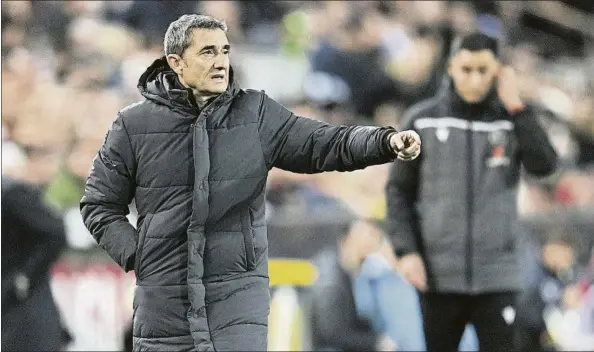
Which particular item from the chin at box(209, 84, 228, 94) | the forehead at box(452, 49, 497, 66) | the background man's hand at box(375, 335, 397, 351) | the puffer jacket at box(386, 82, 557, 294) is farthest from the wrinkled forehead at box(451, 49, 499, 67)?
the chin at box(209, 84, 228, 94)

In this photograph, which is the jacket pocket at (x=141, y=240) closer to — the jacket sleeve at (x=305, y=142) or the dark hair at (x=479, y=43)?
the jacket sleeve at (x=305, y=142)

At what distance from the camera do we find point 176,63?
3.86 m

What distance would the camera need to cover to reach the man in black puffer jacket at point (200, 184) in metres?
3.73

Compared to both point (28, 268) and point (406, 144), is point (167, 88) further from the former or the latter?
point (28, 268)

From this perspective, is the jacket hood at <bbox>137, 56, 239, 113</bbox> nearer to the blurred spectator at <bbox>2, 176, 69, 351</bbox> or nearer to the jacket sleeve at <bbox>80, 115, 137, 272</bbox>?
the jacket sleeve at <bbox>80, 115, 137, 272</bbox>

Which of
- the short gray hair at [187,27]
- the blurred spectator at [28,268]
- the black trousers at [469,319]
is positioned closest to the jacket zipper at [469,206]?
the black trousers at [469,319]

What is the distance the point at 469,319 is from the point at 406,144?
97.6 inches

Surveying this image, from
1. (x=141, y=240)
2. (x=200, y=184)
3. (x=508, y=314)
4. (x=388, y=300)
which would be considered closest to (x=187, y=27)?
(x=200, y=184)

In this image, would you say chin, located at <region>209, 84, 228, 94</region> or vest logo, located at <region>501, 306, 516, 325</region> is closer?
chin, located at <region>209, 84, 228, 94</region>

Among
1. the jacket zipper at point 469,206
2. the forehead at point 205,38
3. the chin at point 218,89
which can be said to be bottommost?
the jacket zipper at point 469,206

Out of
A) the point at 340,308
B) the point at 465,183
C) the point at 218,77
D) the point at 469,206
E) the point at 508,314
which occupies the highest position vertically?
the point at 218,77

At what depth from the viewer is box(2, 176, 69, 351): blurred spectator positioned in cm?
619

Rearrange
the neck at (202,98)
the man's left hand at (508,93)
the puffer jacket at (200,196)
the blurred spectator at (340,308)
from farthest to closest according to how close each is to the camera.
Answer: the blurred spectator at (340,308)
the man's left hand at (508,93)
the neck at (202,98)
the puffer jacket at (200,196)

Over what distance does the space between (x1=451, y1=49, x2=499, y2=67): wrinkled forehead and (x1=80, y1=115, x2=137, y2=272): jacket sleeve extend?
8.22 feet
